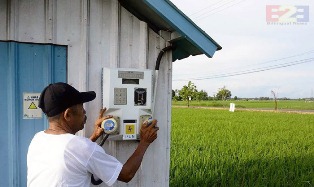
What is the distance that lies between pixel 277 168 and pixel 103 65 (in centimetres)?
584

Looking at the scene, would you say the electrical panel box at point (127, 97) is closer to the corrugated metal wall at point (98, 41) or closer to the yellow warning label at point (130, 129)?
the yellow warning label at point (130, 129)

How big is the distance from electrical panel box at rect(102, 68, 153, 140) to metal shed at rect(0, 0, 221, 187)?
0.19 meters

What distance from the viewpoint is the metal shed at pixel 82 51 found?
3102 millimetres

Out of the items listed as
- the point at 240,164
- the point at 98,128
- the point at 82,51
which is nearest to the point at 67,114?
the point at 98,128

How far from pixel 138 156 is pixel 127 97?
814mm

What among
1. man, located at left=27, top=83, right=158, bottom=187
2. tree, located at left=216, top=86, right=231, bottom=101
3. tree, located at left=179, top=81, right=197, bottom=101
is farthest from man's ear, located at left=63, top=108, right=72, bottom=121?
tree, located at left=216, top=86, right=231, bottom=101

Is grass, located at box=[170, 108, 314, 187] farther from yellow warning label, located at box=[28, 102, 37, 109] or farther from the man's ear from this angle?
the man's ear

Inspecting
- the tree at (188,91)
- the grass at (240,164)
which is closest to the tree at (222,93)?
the tree at (188,91)

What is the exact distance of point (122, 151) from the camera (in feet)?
11.3

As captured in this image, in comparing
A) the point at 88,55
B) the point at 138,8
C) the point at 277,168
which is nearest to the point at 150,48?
the point at 138,8

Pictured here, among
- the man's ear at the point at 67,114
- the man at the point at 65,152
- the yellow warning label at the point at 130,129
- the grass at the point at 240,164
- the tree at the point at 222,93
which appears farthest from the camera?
the tree at the point at 222,93

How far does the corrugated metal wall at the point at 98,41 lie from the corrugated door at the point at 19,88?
0.09 meters

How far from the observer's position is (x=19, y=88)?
124 inches

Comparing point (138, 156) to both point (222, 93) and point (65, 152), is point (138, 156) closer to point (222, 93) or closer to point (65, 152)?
point (65, 152)
